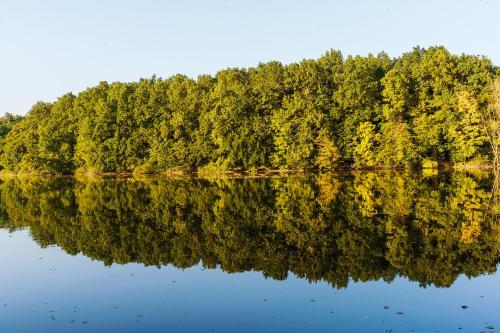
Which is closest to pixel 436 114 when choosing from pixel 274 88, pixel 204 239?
pixel 274 88

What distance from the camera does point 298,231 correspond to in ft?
71.7

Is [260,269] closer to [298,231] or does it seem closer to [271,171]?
[298,231]

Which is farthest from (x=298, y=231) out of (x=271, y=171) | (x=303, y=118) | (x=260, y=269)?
(x=303, y=118)

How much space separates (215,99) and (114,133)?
A: 20128 millimetres

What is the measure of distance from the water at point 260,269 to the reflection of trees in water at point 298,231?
0.31ft

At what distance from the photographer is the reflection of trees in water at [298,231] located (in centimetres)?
1603

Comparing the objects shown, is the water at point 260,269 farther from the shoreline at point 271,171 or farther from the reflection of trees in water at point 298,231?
the shoreline at point 271,171

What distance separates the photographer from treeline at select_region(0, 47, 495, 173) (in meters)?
64.1

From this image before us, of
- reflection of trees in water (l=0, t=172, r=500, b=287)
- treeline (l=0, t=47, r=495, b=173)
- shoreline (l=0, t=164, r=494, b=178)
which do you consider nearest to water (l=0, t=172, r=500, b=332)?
reflection of trees in water (l=0, t=172, r=500, b=287)

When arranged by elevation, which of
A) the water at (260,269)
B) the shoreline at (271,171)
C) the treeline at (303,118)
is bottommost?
the water at (260,269)

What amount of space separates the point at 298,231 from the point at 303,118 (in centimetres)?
4842

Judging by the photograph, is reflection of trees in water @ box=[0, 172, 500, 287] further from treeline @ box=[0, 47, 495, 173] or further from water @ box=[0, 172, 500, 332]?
treeline @ box=[0, 47, 495, 173]

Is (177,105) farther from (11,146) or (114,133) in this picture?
(11,146)

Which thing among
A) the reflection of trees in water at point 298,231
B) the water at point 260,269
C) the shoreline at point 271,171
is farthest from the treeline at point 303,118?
the water at point 260,269
